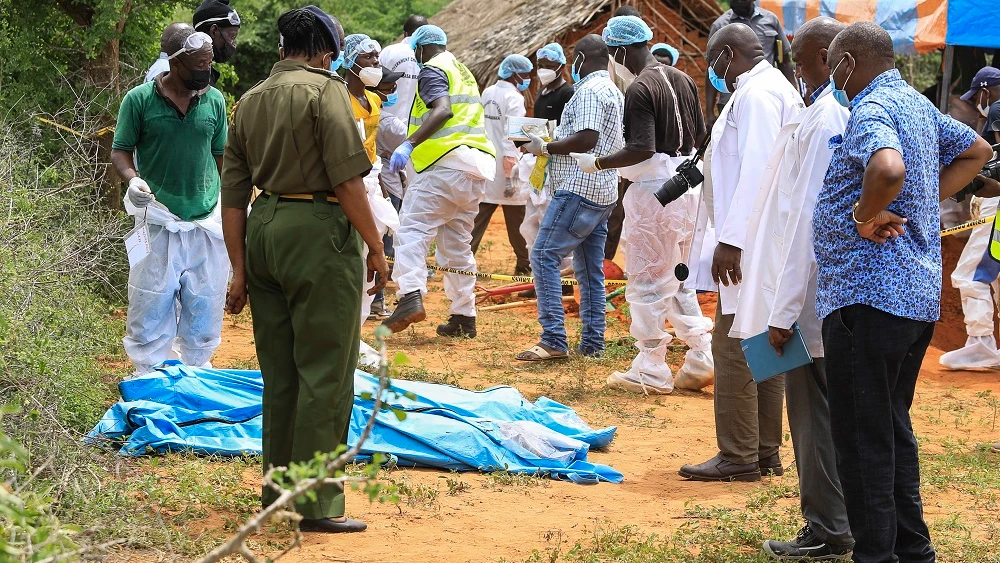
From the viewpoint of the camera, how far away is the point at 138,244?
6039 millimetres

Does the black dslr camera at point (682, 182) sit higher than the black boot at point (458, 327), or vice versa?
the black dslr camera at point (682, 182)

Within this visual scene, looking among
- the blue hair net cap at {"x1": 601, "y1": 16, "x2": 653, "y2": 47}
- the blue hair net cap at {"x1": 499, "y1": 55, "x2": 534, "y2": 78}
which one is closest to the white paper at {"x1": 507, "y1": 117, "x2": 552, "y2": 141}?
the blue hair net cap at {"x1": 601, "y1": 16, "x2": 653, "y2": 47}

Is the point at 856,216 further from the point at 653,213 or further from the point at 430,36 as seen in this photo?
the point at 430,36

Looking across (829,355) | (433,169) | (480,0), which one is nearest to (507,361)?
(433,169)

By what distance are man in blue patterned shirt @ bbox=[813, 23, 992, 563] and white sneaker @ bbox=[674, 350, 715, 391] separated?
12.3 ft

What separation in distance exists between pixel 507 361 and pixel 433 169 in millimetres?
1647

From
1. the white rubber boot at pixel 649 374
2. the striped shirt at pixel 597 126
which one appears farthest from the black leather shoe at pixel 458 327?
the white rubber boot at pixel 649 374

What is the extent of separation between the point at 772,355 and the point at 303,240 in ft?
6.14

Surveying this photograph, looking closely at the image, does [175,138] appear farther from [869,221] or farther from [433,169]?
[869,221]

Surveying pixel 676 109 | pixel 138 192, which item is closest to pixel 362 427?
pixel 138 192

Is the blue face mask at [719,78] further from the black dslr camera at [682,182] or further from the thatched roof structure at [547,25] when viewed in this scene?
the thatched roof structure at [547,25]

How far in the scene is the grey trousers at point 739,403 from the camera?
5426 mm

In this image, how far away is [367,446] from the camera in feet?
18.3

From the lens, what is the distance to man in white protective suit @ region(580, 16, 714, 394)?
23.5 ft
